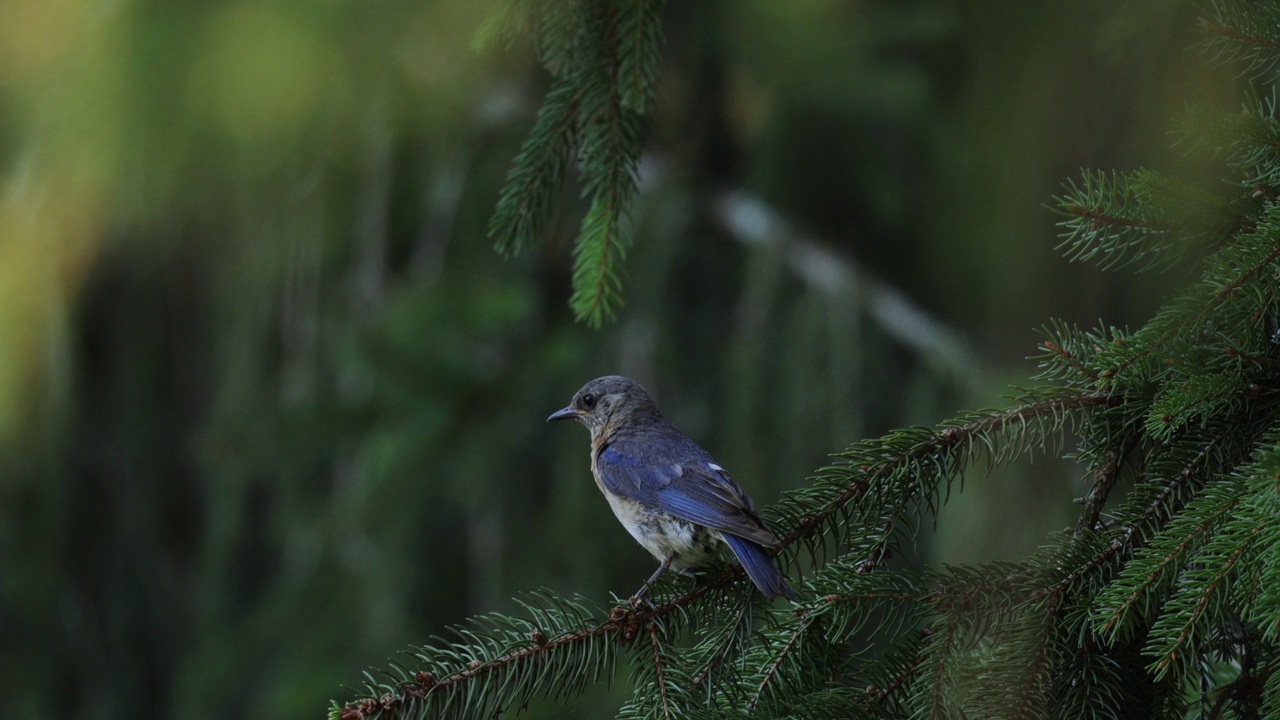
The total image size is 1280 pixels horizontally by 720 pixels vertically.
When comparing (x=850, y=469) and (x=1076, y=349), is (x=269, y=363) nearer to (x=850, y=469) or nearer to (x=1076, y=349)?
(x=850, y=469)

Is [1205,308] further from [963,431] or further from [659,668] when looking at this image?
[659,668]

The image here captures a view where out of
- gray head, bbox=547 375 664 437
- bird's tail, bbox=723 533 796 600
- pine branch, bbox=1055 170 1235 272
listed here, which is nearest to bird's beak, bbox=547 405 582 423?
gray head, bbox=547 375 664 437

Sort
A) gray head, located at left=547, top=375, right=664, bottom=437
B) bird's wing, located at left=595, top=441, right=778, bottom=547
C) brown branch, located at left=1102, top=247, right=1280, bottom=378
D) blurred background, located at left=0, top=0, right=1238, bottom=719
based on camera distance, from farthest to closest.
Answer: gray head, located at left=547, top=375, right=664, bottom=437, blurred background, located at left=0, top=0, right=1238, bottom=719, bird's wing, located at left=595, top=441, right=778, bottom=547, brown branch, located at left=1102, top=247, right=1280, bottom=378

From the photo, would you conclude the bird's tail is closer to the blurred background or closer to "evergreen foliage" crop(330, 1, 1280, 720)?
"evergreen foliage" crop(330, 1, 1280, 720)

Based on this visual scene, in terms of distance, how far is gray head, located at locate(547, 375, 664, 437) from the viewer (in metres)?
3.70

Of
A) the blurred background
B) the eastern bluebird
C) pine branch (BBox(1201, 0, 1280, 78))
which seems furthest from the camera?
the blurred background

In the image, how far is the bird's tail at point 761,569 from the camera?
231cm

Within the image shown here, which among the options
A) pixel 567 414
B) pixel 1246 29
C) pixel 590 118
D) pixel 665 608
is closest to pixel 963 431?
pixel 665 608

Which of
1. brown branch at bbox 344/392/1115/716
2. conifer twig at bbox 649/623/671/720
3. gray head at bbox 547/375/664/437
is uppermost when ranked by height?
brown branch at bbox 344/392/1115/716

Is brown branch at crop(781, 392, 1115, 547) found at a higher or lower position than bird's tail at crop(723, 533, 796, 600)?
higher

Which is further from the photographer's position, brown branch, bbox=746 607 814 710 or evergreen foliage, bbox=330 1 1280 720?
brown branch, bbox=746 607 814 710

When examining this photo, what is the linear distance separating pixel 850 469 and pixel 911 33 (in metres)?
2.20

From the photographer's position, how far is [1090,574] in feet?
5.99

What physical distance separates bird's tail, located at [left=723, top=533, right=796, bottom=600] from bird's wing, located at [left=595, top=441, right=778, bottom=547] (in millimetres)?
29
